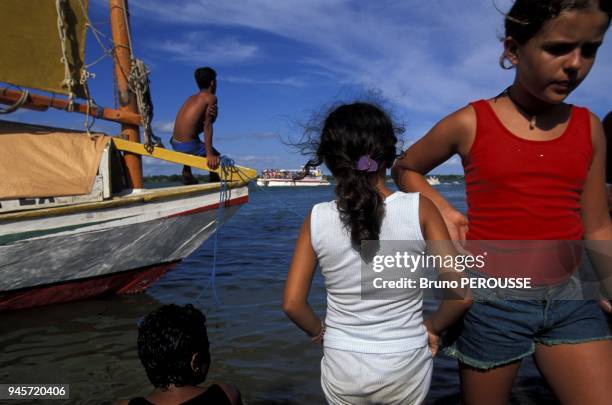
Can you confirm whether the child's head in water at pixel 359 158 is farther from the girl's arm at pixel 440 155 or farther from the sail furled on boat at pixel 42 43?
the sail furled on boat at pixel 42 43

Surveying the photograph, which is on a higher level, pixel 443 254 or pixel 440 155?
pixel 440 155

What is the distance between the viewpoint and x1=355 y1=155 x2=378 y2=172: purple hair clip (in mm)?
1694

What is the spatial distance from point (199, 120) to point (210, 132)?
0.86 feet

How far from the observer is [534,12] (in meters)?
1.58

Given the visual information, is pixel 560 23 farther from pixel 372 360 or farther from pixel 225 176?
pixel 225 176

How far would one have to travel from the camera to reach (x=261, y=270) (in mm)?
9227

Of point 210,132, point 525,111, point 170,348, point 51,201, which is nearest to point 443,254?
point 525,111

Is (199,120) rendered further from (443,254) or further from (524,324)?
(524,324)

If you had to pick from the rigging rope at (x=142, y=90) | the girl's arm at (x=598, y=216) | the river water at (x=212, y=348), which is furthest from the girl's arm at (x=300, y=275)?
the rigging rope at (x=142, y=90)

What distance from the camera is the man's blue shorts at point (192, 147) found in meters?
6.65

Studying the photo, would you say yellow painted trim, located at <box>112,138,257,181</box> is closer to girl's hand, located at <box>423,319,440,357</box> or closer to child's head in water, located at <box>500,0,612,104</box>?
girl's hand, located at <box>423,319,440,357</box>

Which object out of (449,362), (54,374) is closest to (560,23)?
(449,362)

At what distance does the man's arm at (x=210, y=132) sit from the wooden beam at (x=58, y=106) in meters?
1.17

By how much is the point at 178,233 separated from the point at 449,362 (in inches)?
162
